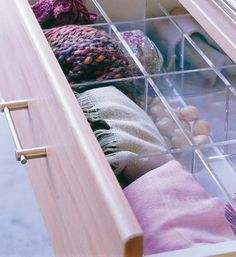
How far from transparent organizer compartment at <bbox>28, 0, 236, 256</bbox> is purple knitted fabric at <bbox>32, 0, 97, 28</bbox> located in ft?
0.13

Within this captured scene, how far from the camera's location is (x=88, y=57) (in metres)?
Answer: 1.04

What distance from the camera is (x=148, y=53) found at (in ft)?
3.83

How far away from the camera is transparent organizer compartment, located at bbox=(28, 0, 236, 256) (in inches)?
35.4

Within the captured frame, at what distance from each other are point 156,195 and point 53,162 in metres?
0.13

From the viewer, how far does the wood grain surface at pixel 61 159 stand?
593 millimetres

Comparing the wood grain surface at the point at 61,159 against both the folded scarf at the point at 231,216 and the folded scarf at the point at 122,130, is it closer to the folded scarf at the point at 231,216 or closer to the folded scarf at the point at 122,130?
the folded scarf at the point at 122,130

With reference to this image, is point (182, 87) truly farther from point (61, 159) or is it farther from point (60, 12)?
point (61, 159)

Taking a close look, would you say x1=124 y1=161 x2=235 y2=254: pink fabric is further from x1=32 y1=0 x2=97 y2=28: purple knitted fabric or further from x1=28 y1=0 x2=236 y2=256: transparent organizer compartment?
x1=32 y1=0 x2=97 y2=28: purple knitted fabric

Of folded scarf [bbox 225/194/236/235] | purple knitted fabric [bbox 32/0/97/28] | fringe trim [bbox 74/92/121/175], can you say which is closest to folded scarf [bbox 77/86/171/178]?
fringe trim [bbox 74/92/121/175]

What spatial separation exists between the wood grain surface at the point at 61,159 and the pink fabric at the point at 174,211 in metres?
0.08

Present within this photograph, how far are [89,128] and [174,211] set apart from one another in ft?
0.53

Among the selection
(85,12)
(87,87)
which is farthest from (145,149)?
(85,12)

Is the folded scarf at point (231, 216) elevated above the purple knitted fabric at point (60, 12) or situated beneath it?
situated beneath

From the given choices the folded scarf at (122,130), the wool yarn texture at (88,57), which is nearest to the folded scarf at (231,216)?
the folded scarf at (122,130)
